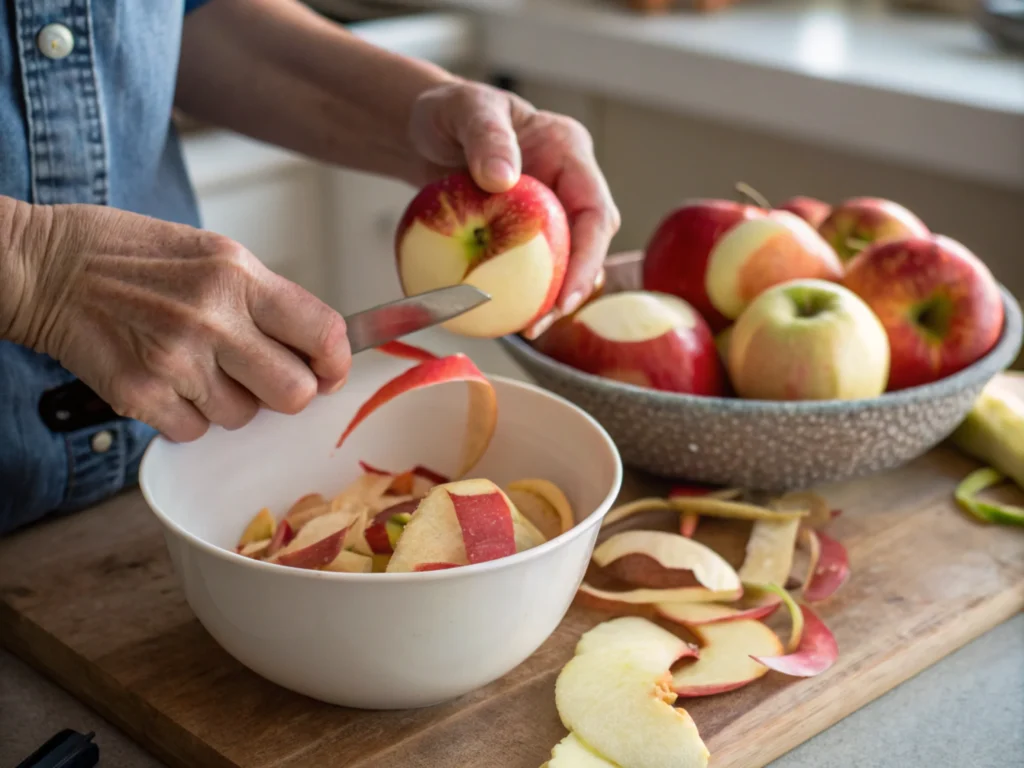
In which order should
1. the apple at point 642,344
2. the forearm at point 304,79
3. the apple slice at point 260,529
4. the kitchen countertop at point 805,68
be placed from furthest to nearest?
the kitchen countertop at point 805,68, the forearm at point 304,79, the apple at point 642,344, the apple slice at point 260,529

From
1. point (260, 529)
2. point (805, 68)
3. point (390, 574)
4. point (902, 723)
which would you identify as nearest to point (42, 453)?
point (260, 529)

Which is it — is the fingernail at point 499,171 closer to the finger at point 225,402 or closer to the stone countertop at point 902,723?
the finger at point 225,402

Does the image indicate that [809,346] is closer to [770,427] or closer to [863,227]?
[770,427]

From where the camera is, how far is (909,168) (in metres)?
1.71

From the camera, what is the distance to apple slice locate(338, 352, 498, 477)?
0.78 metres

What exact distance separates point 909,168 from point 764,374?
0.96m

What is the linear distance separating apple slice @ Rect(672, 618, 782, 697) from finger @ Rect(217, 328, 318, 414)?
29cm

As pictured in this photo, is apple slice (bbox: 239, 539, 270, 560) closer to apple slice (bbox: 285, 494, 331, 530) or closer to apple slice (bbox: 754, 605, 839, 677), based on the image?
apple slice (bbox: 285, 494, 331, 530)

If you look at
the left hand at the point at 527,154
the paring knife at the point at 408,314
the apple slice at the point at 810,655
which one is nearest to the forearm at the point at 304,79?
the left hand at the point at 527,154

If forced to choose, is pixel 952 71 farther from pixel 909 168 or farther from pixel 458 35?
pixel 458 35

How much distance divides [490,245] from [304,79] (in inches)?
14.0

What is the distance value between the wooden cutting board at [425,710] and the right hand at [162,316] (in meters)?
0.15

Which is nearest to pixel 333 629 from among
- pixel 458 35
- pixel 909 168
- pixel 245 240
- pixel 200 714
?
pixel 200 714

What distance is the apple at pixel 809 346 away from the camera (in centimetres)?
87
